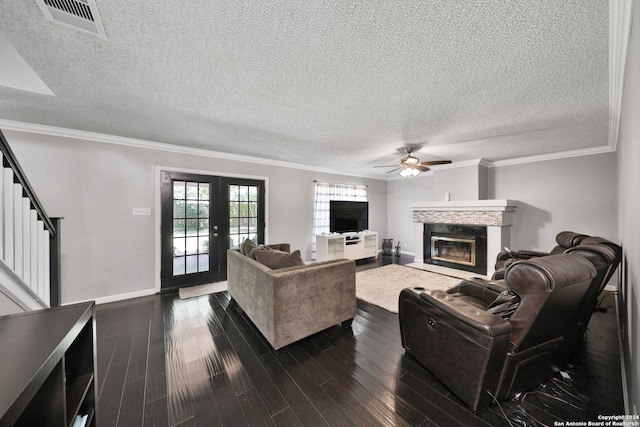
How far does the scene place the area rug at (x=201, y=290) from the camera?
11.8 ft

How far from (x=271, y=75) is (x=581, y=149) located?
5.40m

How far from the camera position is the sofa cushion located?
7.95ft

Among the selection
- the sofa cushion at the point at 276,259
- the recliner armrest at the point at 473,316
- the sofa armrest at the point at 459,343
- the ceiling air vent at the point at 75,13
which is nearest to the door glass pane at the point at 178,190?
the sofa cushion at the point at 276,259

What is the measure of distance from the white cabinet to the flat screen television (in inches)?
12.5

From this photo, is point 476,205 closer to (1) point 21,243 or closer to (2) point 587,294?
(2) point 587,294

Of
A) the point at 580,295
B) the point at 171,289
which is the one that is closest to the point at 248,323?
the point at 171,289

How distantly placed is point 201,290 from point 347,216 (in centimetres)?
375

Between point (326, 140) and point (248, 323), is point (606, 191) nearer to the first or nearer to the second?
point (326, 140)

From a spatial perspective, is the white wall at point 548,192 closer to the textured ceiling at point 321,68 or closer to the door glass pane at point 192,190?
the textured ceiling at point 321,68

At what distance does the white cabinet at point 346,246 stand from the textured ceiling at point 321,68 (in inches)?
112

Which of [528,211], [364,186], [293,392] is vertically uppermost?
[364,186]

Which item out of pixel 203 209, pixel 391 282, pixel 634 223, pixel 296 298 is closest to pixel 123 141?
pixel 203 209

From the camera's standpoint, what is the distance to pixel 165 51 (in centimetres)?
159

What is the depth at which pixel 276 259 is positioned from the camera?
2449 millimetres
